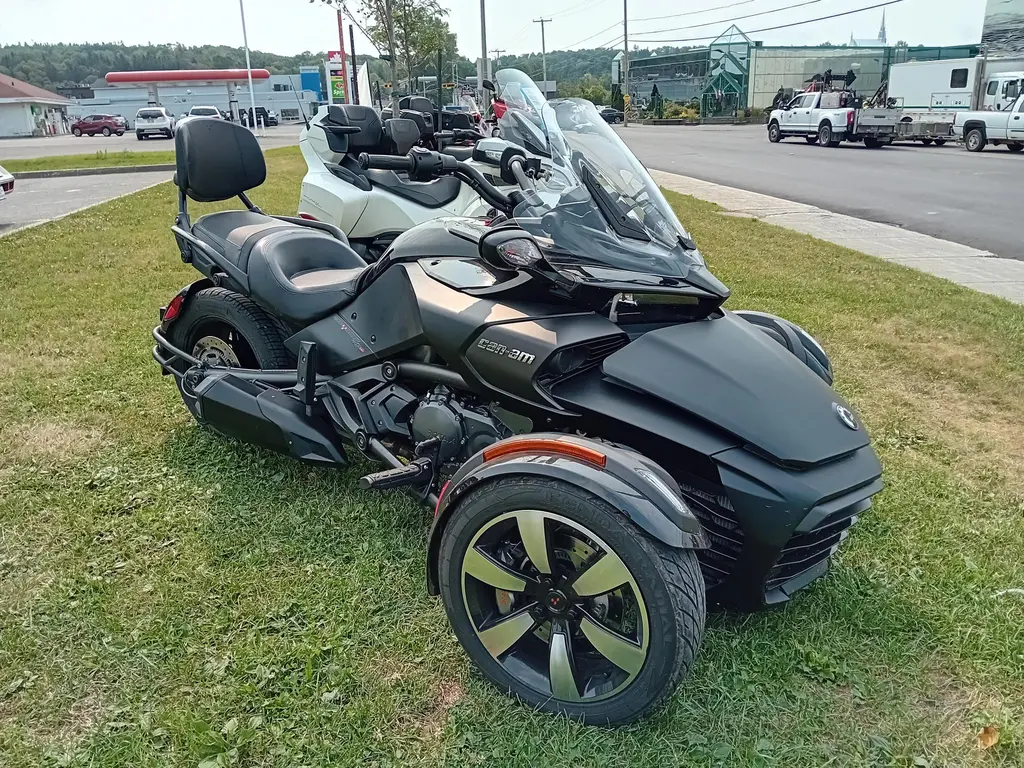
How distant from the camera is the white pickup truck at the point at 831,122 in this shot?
2461 cm

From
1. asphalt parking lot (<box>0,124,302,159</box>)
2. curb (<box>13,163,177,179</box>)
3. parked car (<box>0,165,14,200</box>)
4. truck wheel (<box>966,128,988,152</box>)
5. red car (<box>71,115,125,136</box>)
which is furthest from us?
red car (<box>71,115,125,136</box>)

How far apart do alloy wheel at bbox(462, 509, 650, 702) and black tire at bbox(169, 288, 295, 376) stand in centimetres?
187

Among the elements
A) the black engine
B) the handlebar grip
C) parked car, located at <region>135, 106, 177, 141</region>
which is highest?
parked car, located at <region>135, 106, 177, 141</region>

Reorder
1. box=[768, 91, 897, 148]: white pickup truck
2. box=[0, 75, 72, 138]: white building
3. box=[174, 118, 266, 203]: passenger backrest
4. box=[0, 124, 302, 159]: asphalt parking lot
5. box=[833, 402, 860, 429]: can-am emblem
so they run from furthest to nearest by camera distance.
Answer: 1. box=[0, 75, 72, 138]: white building
2. box=[0, 124, 302, 159]: asphalt parking lot
3. box=[768, 91, 897, 148]: white pickup truck
4. box=[174, 118, 266, 203]: passenger backrest
5. box=[833, 402, 860, 429]: can-am emblem

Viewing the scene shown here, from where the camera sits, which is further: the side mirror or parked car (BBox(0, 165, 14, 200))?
parked car (BBox(0, 165, 14, 200))

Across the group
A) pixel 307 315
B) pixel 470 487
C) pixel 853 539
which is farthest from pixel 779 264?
pixel 470 487

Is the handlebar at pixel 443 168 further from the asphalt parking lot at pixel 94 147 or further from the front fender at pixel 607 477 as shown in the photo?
the asphalt parking lot at pixel 94 147

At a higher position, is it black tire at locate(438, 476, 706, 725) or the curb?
the curb

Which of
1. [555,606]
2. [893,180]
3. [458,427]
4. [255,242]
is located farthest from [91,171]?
[555,606]

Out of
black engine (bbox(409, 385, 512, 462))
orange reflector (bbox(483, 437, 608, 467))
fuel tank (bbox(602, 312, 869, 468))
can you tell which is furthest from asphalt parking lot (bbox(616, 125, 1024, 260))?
orange reflector (bbox(483, 437, 608, 467))

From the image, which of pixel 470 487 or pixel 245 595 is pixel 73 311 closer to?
pixel 245 595

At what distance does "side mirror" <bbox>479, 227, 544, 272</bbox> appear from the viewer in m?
2.42

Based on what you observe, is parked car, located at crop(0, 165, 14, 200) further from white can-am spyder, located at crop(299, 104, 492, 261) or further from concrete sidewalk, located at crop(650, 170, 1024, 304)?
concrete sidewalk, located at crop(650, 170, 1024, 304)

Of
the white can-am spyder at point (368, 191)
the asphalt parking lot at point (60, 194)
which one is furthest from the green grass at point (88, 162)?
the white can-am spyder at point (368, 191)
